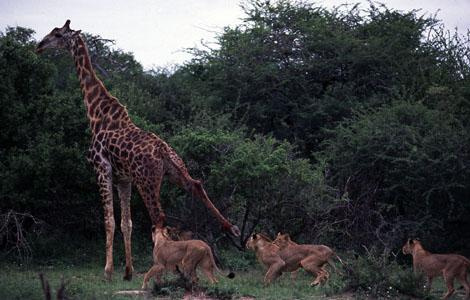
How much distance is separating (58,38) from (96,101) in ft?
4.28

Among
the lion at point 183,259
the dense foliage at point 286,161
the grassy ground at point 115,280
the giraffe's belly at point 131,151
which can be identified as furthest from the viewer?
the dense foliage at point 286,161

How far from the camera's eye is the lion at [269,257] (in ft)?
43.4

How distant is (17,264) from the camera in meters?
15.0

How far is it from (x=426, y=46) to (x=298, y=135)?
4.32 metres

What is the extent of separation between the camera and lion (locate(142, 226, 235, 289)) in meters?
12.0

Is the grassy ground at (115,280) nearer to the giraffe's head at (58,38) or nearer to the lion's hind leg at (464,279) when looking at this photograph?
the lion's hind leg at (464,279)

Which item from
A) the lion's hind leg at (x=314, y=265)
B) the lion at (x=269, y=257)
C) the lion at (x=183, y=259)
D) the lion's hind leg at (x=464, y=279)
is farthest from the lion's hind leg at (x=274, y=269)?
the lion's hind leg at (x=464, y=279)

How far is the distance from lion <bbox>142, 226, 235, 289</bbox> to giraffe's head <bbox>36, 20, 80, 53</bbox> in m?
4.35

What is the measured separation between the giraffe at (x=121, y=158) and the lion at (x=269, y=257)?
100cm

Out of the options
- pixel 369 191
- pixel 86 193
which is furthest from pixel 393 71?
pixel 86 193

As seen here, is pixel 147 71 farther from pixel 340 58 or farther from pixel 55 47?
pixel 55 47

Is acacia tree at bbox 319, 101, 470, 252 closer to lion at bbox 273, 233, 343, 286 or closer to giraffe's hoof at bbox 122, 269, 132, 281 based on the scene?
lion at bbox 273, 233, 343, 286

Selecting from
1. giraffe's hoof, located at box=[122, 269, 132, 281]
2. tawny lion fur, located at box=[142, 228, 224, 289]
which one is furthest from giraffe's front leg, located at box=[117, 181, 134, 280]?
tawny lion fur, located at box=[142, 228, 224, 289]

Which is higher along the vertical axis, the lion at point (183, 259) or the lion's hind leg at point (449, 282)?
the lion at point (183, 259)
